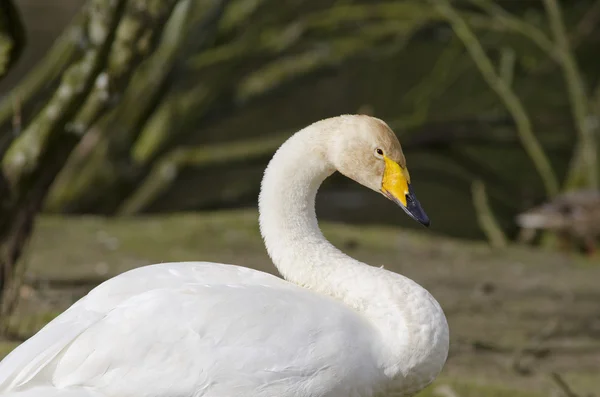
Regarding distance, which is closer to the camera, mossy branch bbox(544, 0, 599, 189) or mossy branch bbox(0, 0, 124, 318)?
mossy branch bbox(0, 0, 124, 318)

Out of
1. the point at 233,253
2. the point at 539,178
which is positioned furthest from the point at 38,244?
the point at 539,178

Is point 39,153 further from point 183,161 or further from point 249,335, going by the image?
point 183,161

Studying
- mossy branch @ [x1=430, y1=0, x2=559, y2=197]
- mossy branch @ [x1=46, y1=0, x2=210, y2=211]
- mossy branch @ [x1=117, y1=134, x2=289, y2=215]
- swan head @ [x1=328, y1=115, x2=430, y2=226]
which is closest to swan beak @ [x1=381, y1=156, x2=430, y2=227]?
swan head @ [x1=328, y1=115, x2=430, y2=226]

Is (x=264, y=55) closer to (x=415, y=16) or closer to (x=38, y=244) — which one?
(x=415, y=16)

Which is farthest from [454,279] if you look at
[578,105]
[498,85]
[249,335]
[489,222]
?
[249,335]

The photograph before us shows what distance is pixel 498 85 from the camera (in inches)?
357

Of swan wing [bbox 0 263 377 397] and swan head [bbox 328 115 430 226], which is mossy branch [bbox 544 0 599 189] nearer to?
swan head [bbox 328 115 430 226]

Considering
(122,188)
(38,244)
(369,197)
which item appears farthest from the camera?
(369,197)

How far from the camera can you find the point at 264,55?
9.68 meters

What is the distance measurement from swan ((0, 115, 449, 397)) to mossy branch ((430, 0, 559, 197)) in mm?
5630

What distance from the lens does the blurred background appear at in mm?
4461

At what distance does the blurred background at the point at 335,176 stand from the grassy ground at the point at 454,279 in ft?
0.07

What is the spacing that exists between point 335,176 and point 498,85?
172 cm

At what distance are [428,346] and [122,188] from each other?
630 centimetres
